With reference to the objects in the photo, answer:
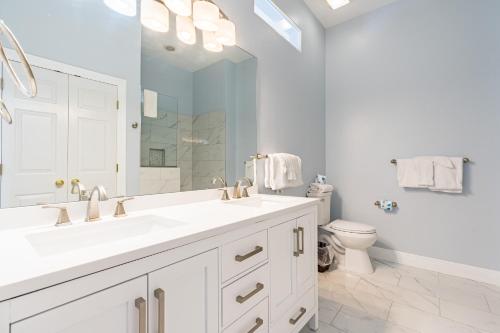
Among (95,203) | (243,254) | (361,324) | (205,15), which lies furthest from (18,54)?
(361,324)

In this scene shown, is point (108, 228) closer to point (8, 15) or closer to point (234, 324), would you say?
point (234, 324)

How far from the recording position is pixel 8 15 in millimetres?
828

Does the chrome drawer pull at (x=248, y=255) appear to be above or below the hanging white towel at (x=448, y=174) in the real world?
below

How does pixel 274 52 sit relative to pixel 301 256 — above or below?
above

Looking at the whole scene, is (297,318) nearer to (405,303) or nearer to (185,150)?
(405,303)

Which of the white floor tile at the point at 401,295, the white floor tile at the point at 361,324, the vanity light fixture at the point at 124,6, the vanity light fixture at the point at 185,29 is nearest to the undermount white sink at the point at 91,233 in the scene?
the vanity light fixture at the point at 124,6

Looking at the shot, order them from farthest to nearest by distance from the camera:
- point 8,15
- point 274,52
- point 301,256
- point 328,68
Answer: point 328,68, point 274,52, point 301,256, point 8,15

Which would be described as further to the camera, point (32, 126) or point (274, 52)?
point (274, 52)

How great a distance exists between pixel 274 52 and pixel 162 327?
2048 millimetres

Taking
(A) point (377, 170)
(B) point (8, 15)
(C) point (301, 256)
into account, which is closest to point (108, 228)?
(B) point (8, 15)

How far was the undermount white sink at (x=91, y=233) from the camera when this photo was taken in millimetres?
759

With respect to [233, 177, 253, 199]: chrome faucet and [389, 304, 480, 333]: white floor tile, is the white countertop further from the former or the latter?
[389, 304, 480, 333]: white floor tile

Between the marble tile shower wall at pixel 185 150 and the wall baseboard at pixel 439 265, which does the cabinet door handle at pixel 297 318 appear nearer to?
the marble tile shower wall at pixel 185 150

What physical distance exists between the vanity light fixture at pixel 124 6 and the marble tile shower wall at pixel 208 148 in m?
0.59
